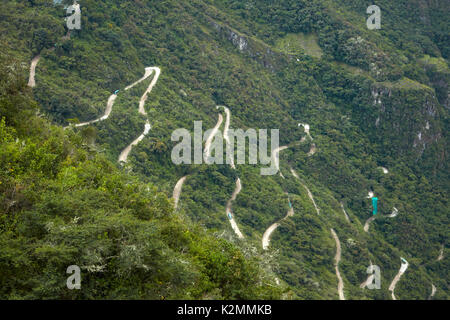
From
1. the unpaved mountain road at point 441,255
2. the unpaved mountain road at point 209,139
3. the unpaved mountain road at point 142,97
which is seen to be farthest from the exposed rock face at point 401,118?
the unpaved mountain road at point 142,97

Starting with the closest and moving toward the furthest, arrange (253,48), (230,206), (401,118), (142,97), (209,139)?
(230,206), (142,97), (209,139), (253,48), (401,118)

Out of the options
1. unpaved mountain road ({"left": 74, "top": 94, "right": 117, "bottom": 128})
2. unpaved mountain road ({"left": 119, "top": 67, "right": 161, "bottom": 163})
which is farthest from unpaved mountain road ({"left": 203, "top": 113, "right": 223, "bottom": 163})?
unpaved mountain road ({"left": 74, "top": 94, "right": 117, "bottom": 128})

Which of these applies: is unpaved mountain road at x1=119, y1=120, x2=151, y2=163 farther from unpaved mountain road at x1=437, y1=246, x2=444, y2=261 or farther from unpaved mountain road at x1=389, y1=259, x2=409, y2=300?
unpaved mountain road at x1=437, y1=246, x2=444, y2=261

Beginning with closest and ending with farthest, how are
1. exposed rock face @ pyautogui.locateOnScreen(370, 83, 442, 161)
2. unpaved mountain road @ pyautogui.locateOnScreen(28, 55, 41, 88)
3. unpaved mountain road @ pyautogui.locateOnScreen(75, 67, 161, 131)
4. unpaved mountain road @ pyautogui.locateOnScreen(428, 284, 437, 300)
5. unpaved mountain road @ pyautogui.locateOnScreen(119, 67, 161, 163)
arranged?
unpaved mountain road @ pyautogui.locateOnScreen(28, 55, 41, 88), unpaved mountain road @ pyautogui.locateOnScreen(119, 67, 161, 163), unpaved mountain road @ pyautogui.locateOnScreen(75, 67, 161, 131), unpaved mountain road @ pyautogui.locateOnScreen(428, 284, 437, 300), exposed rock face @ pyautogui.locateOnScreen(370, 83, 442, 161)

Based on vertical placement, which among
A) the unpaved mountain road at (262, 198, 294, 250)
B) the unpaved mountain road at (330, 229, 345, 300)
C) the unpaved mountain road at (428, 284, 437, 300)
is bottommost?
the unpaved mountain road at (428, 284, 437, 300)

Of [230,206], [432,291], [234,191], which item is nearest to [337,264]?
[230,206]

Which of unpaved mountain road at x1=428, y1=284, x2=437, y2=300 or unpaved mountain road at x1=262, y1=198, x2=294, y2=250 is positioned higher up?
unpaved mountain road at x1=262, y1=198, x2=294, y2=250

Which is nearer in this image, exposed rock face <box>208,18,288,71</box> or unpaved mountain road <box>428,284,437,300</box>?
unpaved mountain road <box>428,284,437,300</box>

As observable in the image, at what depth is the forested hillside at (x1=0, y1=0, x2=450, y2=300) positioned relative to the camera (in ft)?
49.4

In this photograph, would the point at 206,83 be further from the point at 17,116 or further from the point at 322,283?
the point at 17,116

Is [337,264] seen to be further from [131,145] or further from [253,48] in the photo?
[253,48]

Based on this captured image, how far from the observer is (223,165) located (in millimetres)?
52562
